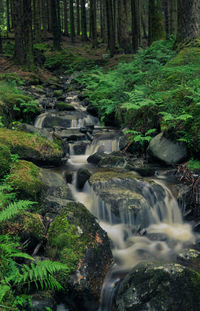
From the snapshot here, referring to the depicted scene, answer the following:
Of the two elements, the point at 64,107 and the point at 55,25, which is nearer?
the point at 64,107

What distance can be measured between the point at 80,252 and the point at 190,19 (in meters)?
10.4

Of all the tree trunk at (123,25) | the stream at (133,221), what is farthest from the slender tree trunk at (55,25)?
the stream at (133,221)

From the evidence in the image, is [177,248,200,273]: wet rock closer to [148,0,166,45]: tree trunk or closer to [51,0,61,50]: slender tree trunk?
[148,0,166,45]: tree trunk

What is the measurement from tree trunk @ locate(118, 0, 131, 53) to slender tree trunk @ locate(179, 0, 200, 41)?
998cm

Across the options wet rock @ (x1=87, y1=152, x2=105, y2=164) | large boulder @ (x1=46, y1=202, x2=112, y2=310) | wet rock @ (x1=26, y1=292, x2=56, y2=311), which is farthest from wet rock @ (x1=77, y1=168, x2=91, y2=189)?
wet rock @ (x1=26, y1=292, x2=56, y2=311)

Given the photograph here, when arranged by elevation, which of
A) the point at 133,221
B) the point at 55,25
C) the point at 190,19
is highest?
the point at 55,25

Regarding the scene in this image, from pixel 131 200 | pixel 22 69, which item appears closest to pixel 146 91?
pixel 131 200

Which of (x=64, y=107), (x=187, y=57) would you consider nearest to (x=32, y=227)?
(x=64, y=107)

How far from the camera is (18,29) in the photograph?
16234 millimetres

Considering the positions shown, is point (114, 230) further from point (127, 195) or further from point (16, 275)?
point (16, 275)

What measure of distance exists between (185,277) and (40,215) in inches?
101

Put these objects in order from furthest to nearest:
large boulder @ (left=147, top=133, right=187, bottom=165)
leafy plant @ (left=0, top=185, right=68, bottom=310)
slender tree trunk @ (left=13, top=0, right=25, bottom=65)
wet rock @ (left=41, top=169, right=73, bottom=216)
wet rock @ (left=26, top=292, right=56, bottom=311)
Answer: slender tree trunk @ (left=13, top=0, right=25, bottom=65) → large boulder @ (left=147, top=133, right=187, bottom=165) → wet rock @ (left=41, top=169, right=73, bottom=216) → wet rock @ (left=26, top=292, right=56, bottom=311) → leafy plant @ (left=0, top=185, right=68, bottom=310)

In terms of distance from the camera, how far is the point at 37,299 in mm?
3123

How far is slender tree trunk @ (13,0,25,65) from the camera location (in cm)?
1590
